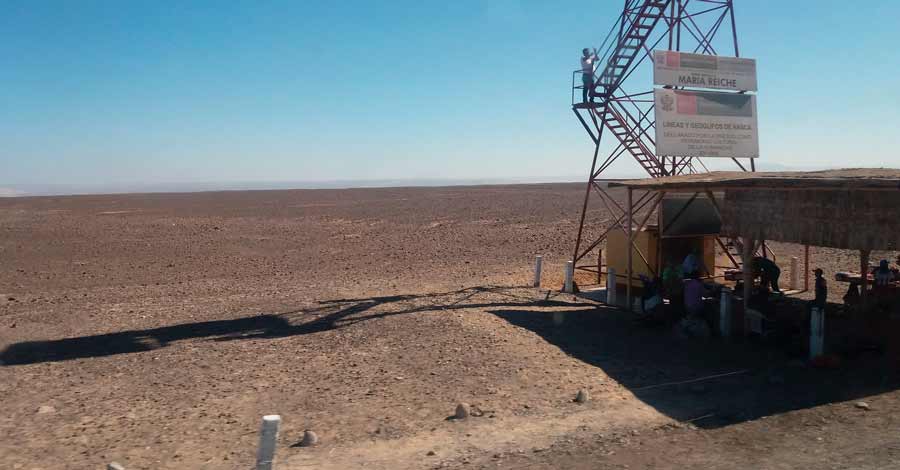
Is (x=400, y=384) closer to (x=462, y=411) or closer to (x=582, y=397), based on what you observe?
(x=462, y=411)

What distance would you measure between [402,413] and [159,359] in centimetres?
466

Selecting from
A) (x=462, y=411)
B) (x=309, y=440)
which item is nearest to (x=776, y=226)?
(x=462, y=411)

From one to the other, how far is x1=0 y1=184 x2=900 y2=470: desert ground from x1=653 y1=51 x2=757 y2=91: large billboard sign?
5.52 metres

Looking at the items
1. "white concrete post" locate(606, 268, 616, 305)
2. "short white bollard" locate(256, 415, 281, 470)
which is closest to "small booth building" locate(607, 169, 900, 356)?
"white concrete post" locate(606, 268, 616, 305)

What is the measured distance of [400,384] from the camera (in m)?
9.12

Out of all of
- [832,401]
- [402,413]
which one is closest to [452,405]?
[402,413]

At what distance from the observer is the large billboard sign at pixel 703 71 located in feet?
51.4

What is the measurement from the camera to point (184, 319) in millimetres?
13508

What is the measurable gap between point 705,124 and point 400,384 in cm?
1080

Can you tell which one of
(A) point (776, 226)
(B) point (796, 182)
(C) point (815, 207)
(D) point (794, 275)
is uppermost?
(B) point (796, 182)

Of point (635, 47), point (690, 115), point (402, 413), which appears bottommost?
point (402, 413)

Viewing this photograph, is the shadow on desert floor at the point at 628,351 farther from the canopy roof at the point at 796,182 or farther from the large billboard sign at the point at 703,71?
the large billboard sign at the point at 703,71

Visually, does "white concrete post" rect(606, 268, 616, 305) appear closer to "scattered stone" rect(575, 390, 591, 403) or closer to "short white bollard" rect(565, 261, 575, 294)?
"short white bollard" rect(565, 261, 575, 294)

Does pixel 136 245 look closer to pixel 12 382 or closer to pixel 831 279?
pixel 12 382
